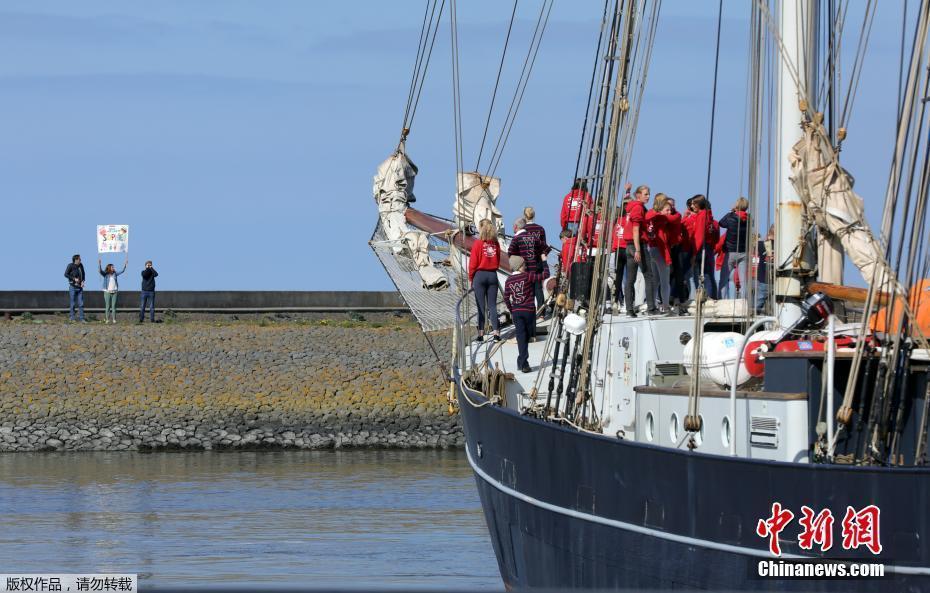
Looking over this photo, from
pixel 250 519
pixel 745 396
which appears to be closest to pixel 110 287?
pixel 250 519

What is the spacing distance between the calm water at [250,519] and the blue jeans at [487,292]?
2.93m

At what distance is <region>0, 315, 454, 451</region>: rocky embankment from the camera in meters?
34.3

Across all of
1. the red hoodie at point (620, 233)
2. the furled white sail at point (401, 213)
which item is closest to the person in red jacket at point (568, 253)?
the red hoodie at point (620, 233)

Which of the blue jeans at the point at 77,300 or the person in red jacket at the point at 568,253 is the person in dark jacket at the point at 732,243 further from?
the blue jeans at the point at 77,300

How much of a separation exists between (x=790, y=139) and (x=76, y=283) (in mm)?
28264

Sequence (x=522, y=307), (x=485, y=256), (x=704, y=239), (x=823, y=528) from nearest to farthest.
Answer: (x=823, y=528) → (x=522, y=307) → (x=704, y=239) → (x=485, y=256)

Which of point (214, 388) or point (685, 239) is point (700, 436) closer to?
point (685, 239)

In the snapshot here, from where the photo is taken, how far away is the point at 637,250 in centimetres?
1664

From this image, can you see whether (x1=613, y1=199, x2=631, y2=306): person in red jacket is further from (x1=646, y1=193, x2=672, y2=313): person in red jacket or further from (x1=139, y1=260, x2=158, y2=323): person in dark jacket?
(x1=139, y1=260, x2=158, y2=323): person in dark jacket

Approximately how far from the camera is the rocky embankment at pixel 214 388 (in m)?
34.3

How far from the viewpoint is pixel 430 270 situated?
23.2m

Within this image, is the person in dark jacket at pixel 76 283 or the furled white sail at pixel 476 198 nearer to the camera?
the furled white sail at pixel 476 198

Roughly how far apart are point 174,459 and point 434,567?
45.7 feet

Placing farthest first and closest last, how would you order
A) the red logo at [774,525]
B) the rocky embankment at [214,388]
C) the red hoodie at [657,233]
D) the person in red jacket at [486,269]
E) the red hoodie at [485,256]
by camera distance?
the rocky embankment at [214,388]
the red hoodie at [485,256]
the person in red jacket at [486,269]
the red hoodie at [657,233]
the red logo at [774,525]
